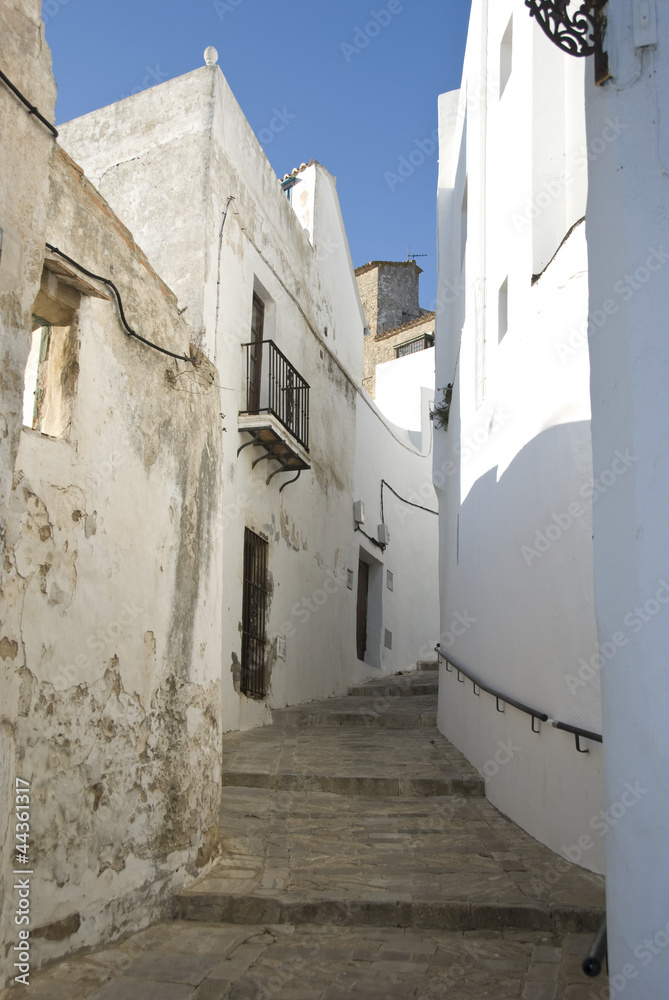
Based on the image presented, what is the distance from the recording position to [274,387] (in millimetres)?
10312

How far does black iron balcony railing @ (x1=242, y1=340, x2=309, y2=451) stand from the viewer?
9945 mm

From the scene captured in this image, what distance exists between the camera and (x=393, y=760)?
7.54m

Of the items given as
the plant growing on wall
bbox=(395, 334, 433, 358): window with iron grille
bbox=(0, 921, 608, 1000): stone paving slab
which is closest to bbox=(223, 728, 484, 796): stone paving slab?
bbox=(0, 921, 608, 1000): stone paving slab

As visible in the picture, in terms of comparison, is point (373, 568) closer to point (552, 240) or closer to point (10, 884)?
point (552, 240)

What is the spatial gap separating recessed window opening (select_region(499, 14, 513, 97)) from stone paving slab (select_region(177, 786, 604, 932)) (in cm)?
654

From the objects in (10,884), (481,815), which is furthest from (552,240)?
(10,884)

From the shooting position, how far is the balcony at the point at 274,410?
30.8 feet

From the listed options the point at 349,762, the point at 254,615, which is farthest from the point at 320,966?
the point at 254,615

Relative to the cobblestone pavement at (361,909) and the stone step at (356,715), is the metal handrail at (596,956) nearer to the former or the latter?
the cobblestone pavement at (361,909)

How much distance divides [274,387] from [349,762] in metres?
4.64

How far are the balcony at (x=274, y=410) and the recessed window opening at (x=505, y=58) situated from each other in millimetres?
3394

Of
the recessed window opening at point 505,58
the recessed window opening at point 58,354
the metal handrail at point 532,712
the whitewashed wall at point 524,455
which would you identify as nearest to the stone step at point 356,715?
the whitewashed wall at point 524,455

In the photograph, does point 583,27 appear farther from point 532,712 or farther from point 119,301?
point 532,712

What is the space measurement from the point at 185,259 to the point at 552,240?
387 cm
